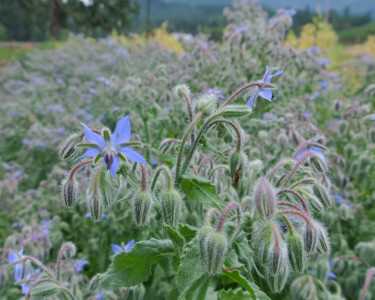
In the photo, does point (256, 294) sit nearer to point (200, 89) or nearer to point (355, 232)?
point (355, 232)

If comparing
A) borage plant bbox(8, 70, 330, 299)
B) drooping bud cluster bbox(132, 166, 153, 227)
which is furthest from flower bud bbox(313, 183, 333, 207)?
drooping bud cluster bbox(132, 166, 153, 227)

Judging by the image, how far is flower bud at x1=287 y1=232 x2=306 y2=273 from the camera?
44.8 inches

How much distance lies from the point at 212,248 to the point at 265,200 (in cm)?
13

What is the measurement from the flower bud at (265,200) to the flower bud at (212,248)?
0.27 ft

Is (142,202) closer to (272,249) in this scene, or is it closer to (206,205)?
(206,205)

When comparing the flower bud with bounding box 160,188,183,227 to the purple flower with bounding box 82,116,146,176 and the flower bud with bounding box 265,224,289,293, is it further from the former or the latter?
the flower bud with bounding box 265,224,289,293

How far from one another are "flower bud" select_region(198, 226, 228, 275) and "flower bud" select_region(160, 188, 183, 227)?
0.12m

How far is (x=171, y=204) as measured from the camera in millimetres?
1197

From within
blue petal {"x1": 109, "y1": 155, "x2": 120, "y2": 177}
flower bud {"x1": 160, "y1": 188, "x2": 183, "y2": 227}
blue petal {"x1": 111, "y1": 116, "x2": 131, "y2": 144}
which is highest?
blue petal {"x1": 111, "y1": 116, "x2": 131, "y2": 144}

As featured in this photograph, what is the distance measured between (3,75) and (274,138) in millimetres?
7190

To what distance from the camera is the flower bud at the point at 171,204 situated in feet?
3.92

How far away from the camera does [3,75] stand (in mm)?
8758

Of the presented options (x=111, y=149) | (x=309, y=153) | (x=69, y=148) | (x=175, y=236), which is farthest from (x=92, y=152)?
(x=309, y=153)

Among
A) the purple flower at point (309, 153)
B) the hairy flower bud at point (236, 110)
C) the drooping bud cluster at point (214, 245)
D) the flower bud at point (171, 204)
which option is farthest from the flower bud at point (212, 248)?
the purple flower at point (309, 153)
